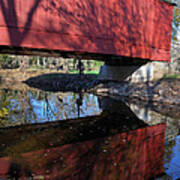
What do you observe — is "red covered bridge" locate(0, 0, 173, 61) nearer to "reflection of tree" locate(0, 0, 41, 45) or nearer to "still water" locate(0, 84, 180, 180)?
"reflection of tree" locate(0, 0, 41, 45)

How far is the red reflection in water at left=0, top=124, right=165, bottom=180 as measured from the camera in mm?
2297

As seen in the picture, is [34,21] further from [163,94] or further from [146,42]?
[163,94]

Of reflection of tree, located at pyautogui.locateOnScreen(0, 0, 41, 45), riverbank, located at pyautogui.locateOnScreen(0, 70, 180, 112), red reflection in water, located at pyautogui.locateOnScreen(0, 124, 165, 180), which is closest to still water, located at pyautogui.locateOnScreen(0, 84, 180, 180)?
red reflection in water, located at pyautogui.locateOnScreen(0, 124, 165, 180)

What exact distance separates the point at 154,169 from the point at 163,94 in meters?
7.54

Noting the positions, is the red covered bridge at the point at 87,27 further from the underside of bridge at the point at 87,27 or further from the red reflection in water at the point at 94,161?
the red reflection in water at the point at 94,161

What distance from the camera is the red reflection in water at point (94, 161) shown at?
230cm

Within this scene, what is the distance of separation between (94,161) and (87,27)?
16.4 feet

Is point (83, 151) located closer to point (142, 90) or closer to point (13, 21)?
point (13, 21)

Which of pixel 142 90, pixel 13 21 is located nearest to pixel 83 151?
pixel 13 21

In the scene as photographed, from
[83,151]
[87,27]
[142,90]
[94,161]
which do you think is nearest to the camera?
[94,161]

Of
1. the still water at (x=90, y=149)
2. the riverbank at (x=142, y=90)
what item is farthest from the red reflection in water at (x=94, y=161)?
the riverbank at (x=142, y=90)

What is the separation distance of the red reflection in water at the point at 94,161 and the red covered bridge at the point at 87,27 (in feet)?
12.2

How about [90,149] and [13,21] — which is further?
[13,21]

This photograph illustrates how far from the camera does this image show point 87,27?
6188mm
